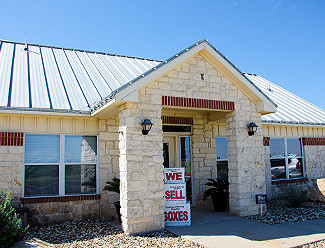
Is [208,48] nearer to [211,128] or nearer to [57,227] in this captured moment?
[211,128]

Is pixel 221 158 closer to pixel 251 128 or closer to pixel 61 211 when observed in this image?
pixel 251 128

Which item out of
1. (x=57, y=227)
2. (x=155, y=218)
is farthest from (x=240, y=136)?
(x=57, y=227)

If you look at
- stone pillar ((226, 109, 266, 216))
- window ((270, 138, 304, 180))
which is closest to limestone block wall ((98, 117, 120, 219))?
stone pillar ((226, 109, 266, 216))

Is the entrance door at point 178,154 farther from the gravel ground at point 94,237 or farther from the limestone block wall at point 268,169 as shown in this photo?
the gravel ground at point 94,237

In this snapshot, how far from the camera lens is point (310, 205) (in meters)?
9.85

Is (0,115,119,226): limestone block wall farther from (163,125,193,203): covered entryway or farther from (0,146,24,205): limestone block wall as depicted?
(163,125,193,203): covered entryway

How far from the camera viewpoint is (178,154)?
1027 centimetres

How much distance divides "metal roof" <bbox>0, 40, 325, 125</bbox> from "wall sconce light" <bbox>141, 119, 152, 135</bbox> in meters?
0.97

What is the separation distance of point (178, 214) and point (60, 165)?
3.53 metres

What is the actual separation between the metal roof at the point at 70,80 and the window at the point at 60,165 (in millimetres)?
1014

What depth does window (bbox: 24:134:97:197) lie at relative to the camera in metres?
8.05

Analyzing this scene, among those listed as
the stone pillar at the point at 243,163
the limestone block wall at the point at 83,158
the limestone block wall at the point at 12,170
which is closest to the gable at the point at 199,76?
the stone pillar at the point at 243,163

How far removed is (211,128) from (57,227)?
5942 mm

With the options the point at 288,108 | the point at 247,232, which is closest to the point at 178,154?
the point at 247,232
